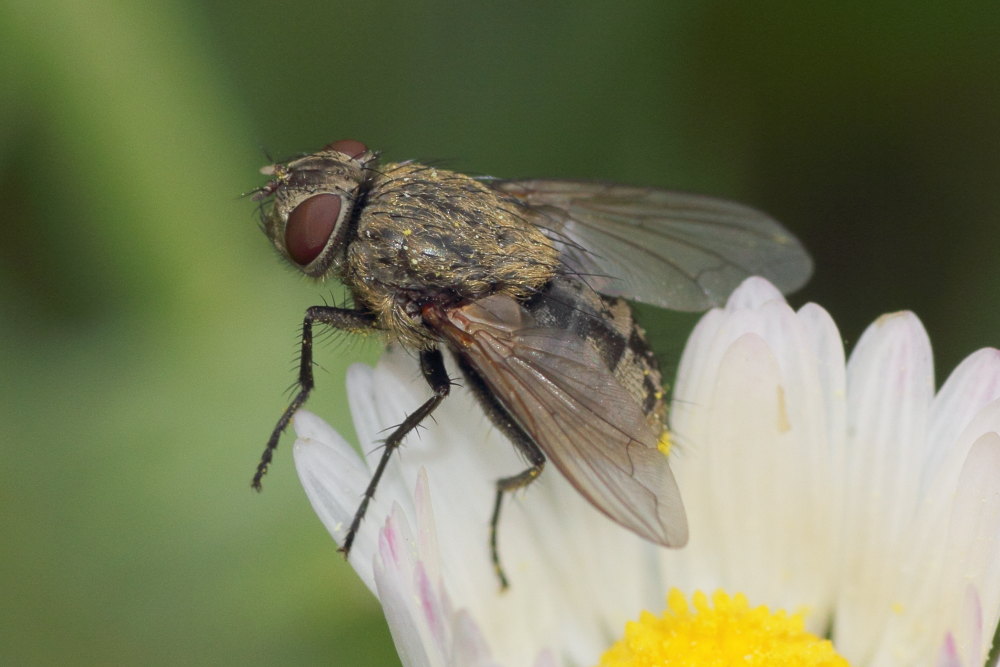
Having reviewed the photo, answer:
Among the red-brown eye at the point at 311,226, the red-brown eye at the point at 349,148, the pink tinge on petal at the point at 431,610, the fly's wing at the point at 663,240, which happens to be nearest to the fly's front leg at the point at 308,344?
the red-brown eye at the point at 311,226

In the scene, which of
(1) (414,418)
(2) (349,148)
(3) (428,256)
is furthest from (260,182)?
(1) (414,418)

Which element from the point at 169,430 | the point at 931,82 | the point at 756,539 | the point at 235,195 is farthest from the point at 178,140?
the point at 931,82

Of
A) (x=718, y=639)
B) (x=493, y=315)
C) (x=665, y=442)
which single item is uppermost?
(x=493, y=315)

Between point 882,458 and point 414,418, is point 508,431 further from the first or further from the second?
point 882,458

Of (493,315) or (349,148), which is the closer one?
(493,315)

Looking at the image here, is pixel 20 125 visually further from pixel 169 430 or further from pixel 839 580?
pixel 839 580

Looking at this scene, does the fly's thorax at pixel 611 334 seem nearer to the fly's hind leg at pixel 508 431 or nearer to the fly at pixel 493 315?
the fly at pixel 493 315

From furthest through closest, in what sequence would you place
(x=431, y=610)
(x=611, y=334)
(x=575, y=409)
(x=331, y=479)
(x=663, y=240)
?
(x=663, y=240), (x=611, y=334), (x=331, y=479), (x=575, y=409), (x=431, y=610)
